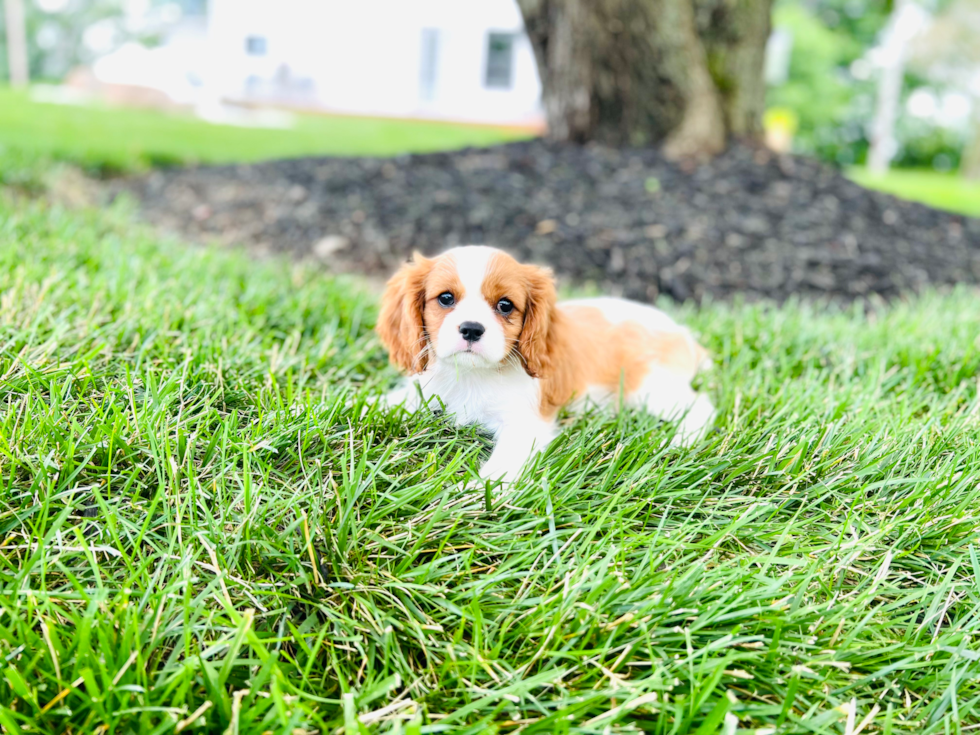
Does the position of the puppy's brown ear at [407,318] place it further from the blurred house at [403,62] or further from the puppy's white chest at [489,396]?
the blurred house at [403,62]

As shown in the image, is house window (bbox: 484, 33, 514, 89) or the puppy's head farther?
house window (bbox: 484, 33, 514, 89)

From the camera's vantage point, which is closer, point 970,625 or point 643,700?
point 643,700

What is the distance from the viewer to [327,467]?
93.2 inches

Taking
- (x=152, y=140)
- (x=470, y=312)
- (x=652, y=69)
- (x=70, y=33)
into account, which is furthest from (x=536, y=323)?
(x=70, y=33)

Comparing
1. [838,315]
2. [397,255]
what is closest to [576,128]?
[397,255]

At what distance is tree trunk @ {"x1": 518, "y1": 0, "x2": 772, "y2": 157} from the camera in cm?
678

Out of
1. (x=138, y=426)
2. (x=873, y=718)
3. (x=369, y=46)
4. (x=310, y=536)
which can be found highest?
(x=369, y=46)

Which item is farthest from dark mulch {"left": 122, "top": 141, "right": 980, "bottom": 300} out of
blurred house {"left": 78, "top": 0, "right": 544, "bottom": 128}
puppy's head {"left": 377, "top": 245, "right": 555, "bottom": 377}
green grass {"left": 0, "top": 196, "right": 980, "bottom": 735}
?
blurred house {"left": 78, "top": 0, "right": 544, "bottom": 128}

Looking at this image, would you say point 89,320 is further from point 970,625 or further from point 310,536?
point 970,625

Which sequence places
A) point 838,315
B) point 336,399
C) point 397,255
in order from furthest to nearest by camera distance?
point 397,255 < point 838,315 < point 336,399

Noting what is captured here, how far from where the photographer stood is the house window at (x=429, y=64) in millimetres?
24750

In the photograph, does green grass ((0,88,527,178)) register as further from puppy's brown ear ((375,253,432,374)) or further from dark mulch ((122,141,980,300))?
puppy's brown ear ((375,253,432,374))

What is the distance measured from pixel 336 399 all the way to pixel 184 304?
A: 1.43 meters

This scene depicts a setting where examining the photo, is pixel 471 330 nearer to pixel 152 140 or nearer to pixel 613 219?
pixel 613 219
